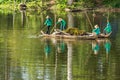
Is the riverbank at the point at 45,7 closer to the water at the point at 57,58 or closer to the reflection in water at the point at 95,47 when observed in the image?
the water at the point at 57,58

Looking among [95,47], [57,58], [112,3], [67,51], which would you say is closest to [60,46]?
[95,47]

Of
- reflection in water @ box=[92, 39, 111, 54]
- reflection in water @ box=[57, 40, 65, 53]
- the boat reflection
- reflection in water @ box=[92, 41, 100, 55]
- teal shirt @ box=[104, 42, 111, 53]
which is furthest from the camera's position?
teal shirt @ box=[104, 42, 111, 53]

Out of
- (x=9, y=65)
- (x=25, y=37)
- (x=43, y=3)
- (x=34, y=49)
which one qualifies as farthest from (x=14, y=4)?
(x=9, y=65)

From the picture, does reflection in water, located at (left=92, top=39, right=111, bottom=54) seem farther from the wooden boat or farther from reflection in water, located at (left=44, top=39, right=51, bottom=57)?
reflection in water, located at (left=44, top=39, right=51, bottom=57)

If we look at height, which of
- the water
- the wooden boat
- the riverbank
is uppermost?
the riverbank

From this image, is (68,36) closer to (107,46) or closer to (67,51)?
(107,46)

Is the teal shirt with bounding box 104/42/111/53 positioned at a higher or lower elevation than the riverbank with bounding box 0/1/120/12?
lower

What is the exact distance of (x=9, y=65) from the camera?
95.1 ft

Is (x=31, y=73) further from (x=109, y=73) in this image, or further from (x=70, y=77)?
(x=109, y=73)

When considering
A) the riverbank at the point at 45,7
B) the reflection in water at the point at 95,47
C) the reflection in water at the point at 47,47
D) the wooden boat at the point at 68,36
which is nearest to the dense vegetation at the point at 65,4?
the riverbank at the point at 45,7

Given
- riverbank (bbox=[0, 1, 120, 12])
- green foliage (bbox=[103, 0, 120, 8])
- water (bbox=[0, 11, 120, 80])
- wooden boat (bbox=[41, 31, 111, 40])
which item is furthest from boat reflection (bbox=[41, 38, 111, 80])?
green foliage (bbox=[103, 0, 120, 8])

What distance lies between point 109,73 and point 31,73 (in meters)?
3.91

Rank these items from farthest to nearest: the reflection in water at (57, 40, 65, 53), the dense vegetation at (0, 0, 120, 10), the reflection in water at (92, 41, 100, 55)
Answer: the dense vegetation at (0, 0, 120, 10)
the reflection in water at (57, 40, 65, 53)
the reflection in water at (92, 41, 100, 55)

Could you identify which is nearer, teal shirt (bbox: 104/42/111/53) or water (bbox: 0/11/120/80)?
water (bbox: 0/11/120/80)
